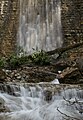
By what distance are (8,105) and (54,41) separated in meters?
6.40

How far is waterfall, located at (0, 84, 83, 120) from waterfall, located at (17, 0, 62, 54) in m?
5.30

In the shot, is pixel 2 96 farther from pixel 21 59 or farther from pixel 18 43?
pixel 18 43

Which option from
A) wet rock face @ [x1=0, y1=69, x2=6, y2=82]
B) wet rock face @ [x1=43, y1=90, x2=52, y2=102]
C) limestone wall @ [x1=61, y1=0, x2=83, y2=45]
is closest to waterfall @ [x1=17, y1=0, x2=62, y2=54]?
limestone wall @ [x1=61, y1=0, x2=83, y2=45]

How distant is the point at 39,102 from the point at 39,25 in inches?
245

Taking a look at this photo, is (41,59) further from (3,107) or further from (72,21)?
(3,107)

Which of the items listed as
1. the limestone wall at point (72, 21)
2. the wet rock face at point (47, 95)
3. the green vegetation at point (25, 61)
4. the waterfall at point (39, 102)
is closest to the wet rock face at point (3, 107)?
the waterfall at point (39, 102)

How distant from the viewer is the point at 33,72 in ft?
25.2

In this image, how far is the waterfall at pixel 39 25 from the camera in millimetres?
11438

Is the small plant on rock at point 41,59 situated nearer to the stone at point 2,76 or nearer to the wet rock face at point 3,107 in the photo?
the stone at point 2,76

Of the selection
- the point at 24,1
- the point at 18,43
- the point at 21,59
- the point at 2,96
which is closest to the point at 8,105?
A: the point at 2,96

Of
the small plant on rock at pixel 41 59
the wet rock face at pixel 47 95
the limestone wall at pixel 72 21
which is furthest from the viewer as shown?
the limestone wall at pixel 72 21

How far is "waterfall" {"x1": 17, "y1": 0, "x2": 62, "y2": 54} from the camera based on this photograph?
11.4 metres

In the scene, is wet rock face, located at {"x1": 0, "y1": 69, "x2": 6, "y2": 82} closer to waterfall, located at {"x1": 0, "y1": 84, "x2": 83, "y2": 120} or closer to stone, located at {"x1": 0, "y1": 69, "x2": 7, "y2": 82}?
stone, located at {"x1": 0, "y1": 69, "x2": 7, "y2": 82}

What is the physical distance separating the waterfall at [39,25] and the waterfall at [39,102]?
530 centimetres
